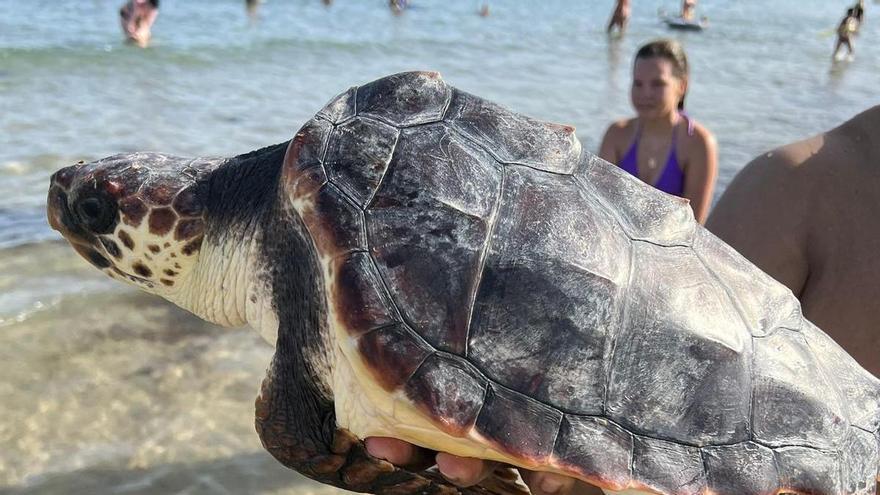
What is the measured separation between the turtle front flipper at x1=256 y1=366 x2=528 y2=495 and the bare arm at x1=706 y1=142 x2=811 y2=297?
836mm

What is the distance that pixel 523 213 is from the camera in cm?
130

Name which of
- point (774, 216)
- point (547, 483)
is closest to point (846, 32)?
point (774, 216)

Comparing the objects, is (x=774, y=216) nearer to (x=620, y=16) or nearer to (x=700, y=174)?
(x=700, y=174)

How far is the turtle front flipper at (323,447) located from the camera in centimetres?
141

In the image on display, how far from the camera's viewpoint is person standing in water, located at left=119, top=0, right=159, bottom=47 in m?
9.80

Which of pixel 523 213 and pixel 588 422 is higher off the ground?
pixel 523 213

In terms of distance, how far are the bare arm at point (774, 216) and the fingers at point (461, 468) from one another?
0.87 metres

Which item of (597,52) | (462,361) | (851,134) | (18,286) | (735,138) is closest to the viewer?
(462,361)

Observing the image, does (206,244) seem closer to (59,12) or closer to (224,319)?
(224,319)

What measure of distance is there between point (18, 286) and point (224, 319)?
188cm

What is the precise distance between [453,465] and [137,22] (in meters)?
10.4

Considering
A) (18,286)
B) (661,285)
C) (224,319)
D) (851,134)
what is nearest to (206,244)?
(224,319)

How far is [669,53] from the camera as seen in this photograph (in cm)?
328

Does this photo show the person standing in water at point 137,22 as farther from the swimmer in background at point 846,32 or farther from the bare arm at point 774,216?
the swimmer in background at point 846,32
